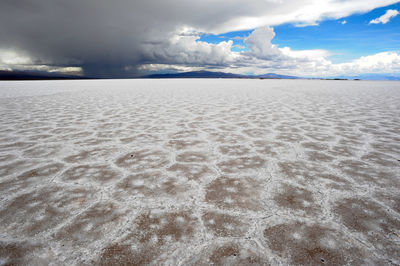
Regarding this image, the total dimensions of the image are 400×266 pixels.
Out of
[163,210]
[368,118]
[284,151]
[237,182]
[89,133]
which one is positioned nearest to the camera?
[163,210]

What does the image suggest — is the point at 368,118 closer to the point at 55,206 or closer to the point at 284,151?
the point at 284,151

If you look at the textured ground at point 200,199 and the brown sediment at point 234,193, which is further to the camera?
the brown sediment at point 234,193

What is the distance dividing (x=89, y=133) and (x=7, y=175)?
1707 millimetres

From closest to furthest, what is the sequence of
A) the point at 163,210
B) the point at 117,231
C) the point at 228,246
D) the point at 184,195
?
the point at 228,246 < the point at 117,231 < the point at 163,210 < the point at 184,195

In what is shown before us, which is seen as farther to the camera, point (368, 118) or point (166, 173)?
point (368, 118)

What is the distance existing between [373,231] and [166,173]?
181 cm

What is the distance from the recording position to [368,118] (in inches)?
214

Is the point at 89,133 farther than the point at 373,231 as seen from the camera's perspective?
Yes

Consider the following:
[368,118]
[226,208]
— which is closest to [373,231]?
[226,208]

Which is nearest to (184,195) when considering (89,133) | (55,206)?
(55,206)

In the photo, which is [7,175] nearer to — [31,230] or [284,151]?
[31,230]

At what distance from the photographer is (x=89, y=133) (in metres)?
4.02

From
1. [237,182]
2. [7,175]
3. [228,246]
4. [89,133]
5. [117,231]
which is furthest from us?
[89,133]

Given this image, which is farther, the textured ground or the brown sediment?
the brown sediment
